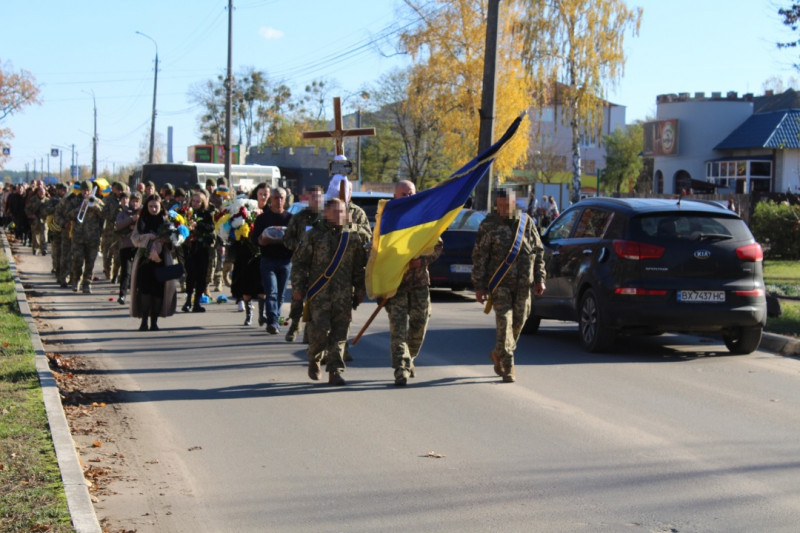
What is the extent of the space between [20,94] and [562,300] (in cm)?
5561

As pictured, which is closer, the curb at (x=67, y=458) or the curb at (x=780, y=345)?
the curb at (x=67, y=458)

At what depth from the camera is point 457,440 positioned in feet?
24.0

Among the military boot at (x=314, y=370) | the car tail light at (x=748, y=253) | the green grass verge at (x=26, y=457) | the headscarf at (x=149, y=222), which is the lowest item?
the green grass verge at (x=26, y=457)

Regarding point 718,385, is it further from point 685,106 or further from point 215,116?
point 215,116

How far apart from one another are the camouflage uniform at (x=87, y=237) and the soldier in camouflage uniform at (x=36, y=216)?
33.3 ft

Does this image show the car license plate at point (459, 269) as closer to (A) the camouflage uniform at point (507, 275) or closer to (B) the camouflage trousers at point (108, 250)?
(B) the camouflage trousers at point (108, 250)

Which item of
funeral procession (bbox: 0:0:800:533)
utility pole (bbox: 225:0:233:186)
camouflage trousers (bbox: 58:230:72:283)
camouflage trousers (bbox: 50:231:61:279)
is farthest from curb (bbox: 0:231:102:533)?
utility pole (bbox: 225:0:233:186)

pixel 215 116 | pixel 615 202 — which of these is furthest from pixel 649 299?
pixel 215 116

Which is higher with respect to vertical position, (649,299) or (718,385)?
(649,299)

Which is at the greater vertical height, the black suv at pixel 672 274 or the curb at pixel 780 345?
the black suv at pixel 672 274

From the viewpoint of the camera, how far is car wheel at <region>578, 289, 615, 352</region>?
37.0 ft

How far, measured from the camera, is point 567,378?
992 cm

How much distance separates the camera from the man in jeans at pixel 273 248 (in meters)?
12.5

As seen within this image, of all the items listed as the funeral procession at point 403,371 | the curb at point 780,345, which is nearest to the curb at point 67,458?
the funeral procession at point 403,371
